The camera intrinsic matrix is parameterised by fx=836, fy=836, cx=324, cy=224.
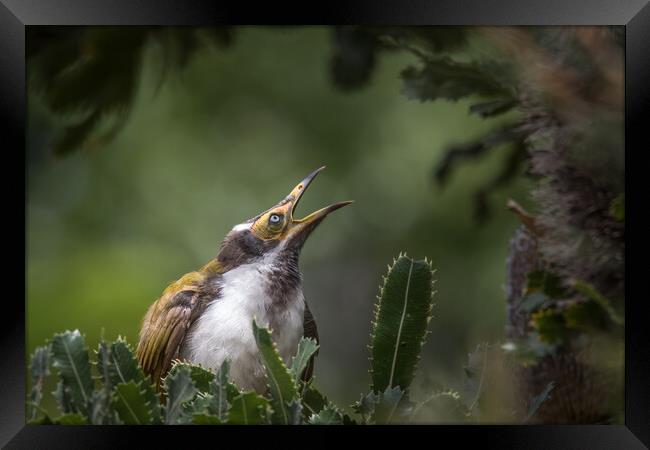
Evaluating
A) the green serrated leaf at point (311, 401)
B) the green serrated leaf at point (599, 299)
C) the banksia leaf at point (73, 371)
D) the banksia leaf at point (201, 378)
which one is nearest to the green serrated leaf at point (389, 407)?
the green serrated leaf at point (311, 401)

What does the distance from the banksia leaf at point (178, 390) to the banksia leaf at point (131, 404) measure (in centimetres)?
4

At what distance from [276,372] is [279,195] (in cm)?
65

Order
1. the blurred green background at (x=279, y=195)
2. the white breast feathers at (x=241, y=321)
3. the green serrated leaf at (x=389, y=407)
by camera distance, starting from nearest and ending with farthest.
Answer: the green serrated leaf at (x=389, y=407), the white breast feathers at (x=241, y=321), the blurred green background at (x=279, y=195)

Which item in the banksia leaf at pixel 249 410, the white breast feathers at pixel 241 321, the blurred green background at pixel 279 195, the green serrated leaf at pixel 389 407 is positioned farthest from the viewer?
the blurred green background at pixel 279 195

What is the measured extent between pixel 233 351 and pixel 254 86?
88cm

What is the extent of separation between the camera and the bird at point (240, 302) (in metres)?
1.88

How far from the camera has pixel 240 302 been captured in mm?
1899

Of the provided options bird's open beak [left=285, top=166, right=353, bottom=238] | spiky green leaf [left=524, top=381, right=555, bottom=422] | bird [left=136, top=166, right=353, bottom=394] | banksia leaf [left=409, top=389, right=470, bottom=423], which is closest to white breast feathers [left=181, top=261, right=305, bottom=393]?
bird [left=136, top=166, right=353, bottom=394]

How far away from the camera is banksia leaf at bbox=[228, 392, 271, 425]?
1536 millimetres

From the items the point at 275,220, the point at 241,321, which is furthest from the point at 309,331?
the point at 275,220

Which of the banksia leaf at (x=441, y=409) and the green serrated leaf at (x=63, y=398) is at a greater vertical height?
the green serrated leaf at (x=63, y=398)

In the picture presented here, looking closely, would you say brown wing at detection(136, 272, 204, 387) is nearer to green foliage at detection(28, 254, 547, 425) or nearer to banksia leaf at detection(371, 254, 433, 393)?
green foliage at detection(28, 254, 547, 425)

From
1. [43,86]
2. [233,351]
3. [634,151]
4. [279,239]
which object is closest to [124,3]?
[43,86]

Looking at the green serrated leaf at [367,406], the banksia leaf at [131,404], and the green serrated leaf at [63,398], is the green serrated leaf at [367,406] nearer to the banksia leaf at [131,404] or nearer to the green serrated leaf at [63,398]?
the banksia leaf at [131,404]
